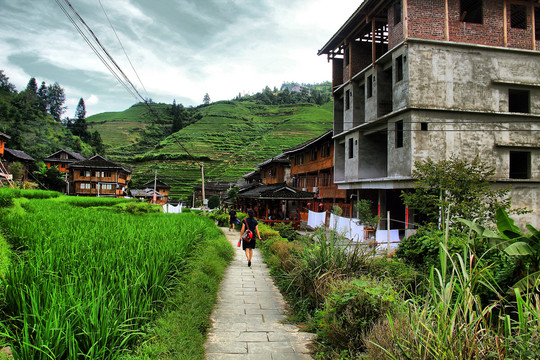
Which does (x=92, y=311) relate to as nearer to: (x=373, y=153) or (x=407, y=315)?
(x=407, y=315)

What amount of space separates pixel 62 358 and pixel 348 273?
420 cm

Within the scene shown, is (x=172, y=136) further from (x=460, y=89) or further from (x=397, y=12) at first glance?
(x=460, y=89)

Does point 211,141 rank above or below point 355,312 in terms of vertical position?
above

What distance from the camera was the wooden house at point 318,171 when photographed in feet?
92.1

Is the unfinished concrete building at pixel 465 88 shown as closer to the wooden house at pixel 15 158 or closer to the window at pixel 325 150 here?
the window at pixel 325 150

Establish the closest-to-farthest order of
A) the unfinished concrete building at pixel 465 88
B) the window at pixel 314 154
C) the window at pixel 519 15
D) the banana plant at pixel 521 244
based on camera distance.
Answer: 1. the banana plant at pixel 521 244
2. the unfinished concrete building at pixel 465 88
3. the window at pixel 519 15
4. the window at pixel 314 154

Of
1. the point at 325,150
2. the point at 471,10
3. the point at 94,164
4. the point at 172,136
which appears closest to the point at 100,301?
the point at 471,10

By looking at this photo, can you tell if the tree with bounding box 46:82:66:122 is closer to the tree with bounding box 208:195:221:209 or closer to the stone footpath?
the tree with bounding box 208:195:221:209

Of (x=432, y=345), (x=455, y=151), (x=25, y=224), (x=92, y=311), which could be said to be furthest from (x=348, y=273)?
(x=455, y=151)

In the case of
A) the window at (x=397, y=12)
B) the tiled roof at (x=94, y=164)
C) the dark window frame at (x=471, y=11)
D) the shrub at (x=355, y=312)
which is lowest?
the shrub at (x=355, y=312)

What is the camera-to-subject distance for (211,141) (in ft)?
294

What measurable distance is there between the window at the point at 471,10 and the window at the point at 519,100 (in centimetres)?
503

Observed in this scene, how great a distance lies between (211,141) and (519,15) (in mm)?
76539

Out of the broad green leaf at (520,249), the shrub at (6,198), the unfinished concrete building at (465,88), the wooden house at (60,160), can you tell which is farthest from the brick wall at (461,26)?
the wooden house at (60,160)
